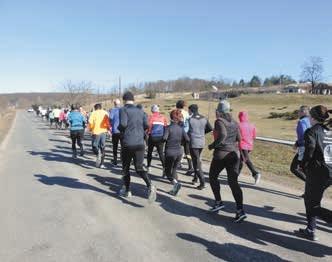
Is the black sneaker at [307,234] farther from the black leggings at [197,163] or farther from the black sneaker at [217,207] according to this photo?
the black leggings at [197,163]

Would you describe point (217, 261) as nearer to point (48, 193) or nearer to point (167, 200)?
point (167, 200)

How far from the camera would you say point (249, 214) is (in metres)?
7.60

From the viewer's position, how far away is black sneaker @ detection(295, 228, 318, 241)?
620 cm

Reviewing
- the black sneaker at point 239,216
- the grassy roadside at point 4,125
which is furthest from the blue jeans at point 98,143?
the grassy roadside at point 4,125

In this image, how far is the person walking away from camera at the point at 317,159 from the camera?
5957 mm

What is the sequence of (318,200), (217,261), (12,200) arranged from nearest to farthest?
(217,261)
(318,200)
(12,200)

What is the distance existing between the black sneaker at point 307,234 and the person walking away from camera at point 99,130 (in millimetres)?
7806

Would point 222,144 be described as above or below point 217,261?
above

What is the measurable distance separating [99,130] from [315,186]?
8432mm

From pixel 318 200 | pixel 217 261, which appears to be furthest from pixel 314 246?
pixel 217 261

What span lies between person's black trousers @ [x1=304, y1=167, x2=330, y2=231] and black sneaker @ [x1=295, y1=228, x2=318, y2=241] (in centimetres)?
22

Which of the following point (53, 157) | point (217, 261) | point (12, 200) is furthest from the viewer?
point (53, 157)

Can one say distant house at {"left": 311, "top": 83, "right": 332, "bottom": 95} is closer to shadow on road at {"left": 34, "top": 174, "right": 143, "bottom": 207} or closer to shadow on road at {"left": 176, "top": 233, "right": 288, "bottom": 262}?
shadow on road at {"left": 34, "top": 174, "right": 143, "bottom": 207}

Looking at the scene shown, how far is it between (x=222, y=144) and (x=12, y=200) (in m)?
4.09
